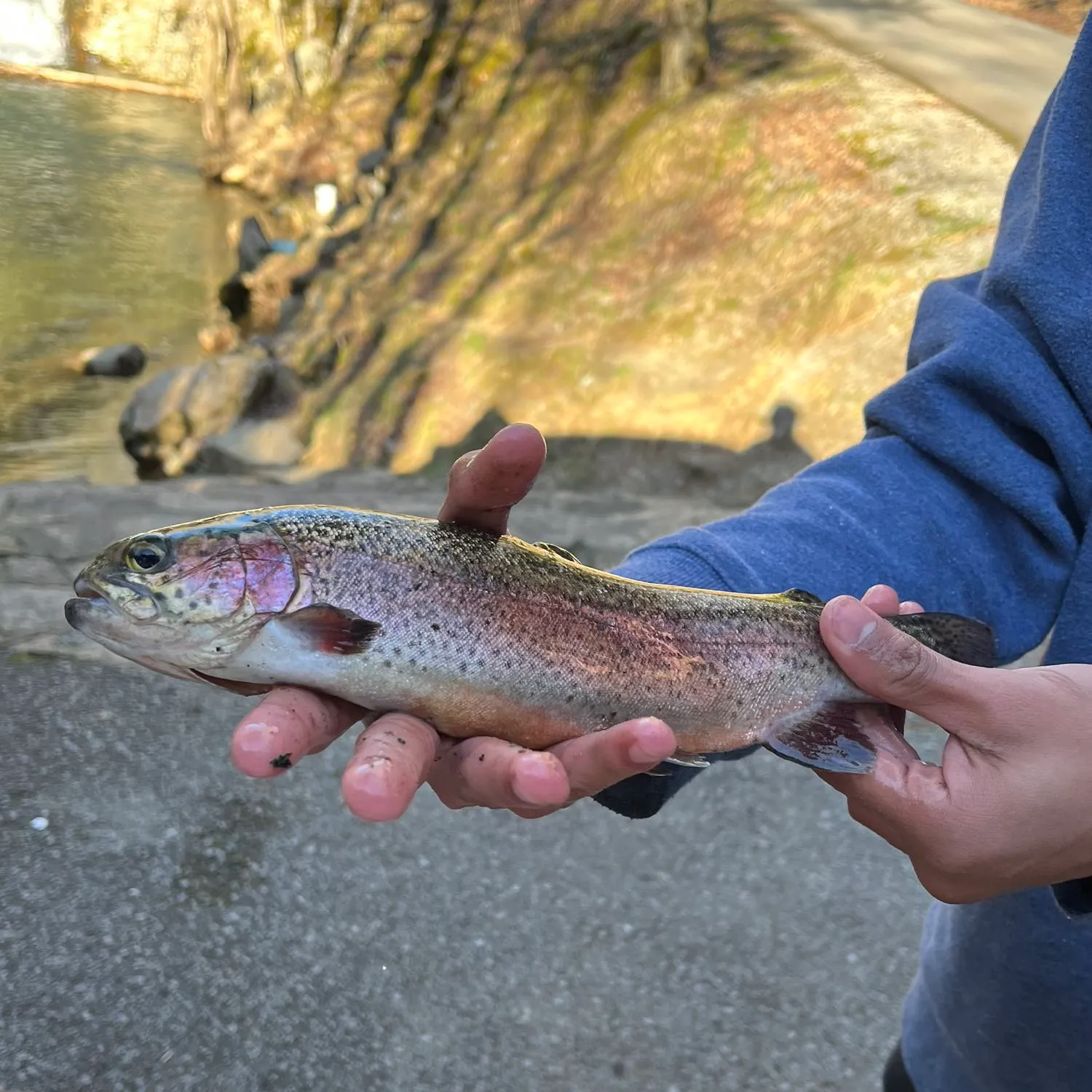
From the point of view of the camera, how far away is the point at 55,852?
4012 millimetres

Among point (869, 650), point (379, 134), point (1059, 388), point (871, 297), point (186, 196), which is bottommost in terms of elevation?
point (186, 196)

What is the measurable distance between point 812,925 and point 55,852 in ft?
10.9

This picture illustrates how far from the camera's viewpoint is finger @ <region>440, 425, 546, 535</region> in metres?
1.66

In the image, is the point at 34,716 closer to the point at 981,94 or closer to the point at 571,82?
the point at 571,82

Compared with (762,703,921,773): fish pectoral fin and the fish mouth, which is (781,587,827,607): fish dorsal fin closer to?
(762,703,921,773): fish pectoral fin

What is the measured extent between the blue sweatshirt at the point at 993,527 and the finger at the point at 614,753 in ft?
1.09

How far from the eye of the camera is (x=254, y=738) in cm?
150

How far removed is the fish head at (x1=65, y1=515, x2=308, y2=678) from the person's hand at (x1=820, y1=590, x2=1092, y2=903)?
113 centimetres

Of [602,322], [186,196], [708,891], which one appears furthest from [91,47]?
[708,891]

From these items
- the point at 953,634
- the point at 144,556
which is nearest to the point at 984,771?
the point at 953,634

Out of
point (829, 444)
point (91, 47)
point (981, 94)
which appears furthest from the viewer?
point (91, 47)

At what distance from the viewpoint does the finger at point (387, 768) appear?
140 cm

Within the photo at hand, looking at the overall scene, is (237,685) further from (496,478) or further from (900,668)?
(900,668)

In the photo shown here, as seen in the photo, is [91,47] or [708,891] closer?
[708,891]
